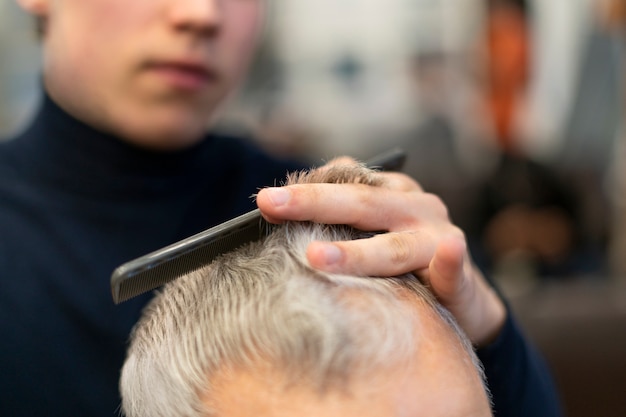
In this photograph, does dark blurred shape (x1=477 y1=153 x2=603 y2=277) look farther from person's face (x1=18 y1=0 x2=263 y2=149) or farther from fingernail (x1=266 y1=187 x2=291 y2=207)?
fingernail (x1=266 y1=187 x2=291 y2=207)

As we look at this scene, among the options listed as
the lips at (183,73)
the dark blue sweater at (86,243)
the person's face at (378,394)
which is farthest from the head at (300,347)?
the lips at (183,73)

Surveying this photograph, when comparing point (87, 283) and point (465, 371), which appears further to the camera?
point (87, 283)

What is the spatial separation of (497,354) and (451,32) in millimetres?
3075

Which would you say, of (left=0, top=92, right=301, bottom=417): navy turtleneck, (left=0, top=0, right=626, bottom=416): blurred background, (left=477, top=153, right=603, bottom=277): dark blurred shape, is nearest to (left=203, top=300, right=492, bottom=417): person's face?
(left=0, top=92, right=301, bottom=417): navy turtleneck

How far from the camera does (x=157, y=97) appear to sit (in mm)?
835

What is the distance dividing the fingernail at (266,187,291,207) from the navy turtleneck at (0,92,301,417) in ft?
1.00

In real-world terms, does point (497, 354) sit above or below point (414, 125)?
above

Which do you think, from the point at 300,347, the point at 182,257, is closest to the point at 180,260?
the point at 182,257

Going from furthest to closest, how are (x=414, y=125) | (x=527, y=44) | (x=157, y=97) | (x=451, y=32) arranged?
(x=451, y=32) → (x=414, y=125) → (x=527, y=44) → (x=157, y=97)

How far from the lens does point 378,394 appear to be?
0.49 metres

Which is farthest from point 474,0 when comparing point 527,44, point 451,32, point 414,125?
point 527,44

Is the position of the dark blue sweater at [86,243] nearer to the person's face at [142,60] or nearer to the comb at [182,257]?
the person's face at [142,60]

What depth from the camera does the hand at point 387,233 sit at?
52 centimetres

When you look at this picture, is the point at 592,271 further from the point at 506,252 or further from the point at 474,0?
the point at 474,0
